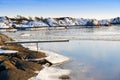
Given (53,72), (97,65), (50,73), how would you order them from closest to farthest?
1. (50,73)
2. (53,72)
3. (97,65)

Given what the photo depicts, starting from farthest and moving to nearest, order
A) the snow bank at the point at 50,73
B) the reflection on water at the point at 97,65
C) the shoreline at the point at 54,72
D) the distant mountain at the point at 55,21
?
1. the distant mountain at the point at 55,21
2. the reflection on water at the point at 97,65
3. the shoreline at the point at 54,72
4. the snow bank at the point at 50,73

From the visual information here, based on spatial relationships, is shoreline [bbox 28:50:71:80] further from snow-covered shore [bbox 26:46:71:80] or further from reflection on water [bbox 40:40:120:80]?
reflection on water [bbox 40:40:120:80]

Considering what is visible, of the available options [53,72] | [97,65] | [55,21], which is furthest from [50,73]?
[55,21]

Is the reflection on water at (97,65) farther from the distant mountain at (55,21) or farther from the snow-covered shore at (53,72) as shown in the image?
the distant mountain at (55,21)

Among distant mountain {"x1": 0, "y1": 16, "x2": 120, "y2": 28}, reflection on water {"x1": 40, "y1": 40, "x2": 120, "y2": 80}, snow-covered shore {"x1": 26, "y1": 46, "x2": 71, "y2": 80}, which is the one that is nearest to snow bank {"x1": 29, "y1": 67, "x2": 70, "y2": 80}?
snow-covered shore {"x1": 26, "y1": 46, "x2": 71, "y2": 80}

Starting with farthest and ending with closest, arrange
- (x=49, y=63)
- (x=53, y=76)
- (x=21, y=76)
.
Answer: (x=49, y=63) → (x=53, y=76) → (x=21, y=76)

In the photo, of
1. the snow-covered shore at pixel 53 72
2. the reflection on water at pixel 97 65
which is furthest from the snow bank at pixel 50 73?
the reflection on water at pixel 97 65

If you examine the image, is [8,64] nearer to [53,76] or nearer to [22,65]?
[22,65]

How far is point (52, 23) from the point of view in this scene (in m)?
153

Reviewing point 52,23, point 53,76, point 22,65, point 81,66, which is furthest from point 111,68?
point 52,23

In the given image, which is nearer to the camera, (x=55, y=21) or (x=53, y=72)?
(x=53, y=72)

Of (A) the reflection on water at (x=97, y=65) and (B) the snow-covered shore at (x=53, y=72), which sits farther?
(A) the reflection on water at (x=97, y=65)

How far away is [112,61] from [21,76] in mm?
7090

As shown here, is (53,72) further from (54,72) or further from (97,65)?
(97,65)
